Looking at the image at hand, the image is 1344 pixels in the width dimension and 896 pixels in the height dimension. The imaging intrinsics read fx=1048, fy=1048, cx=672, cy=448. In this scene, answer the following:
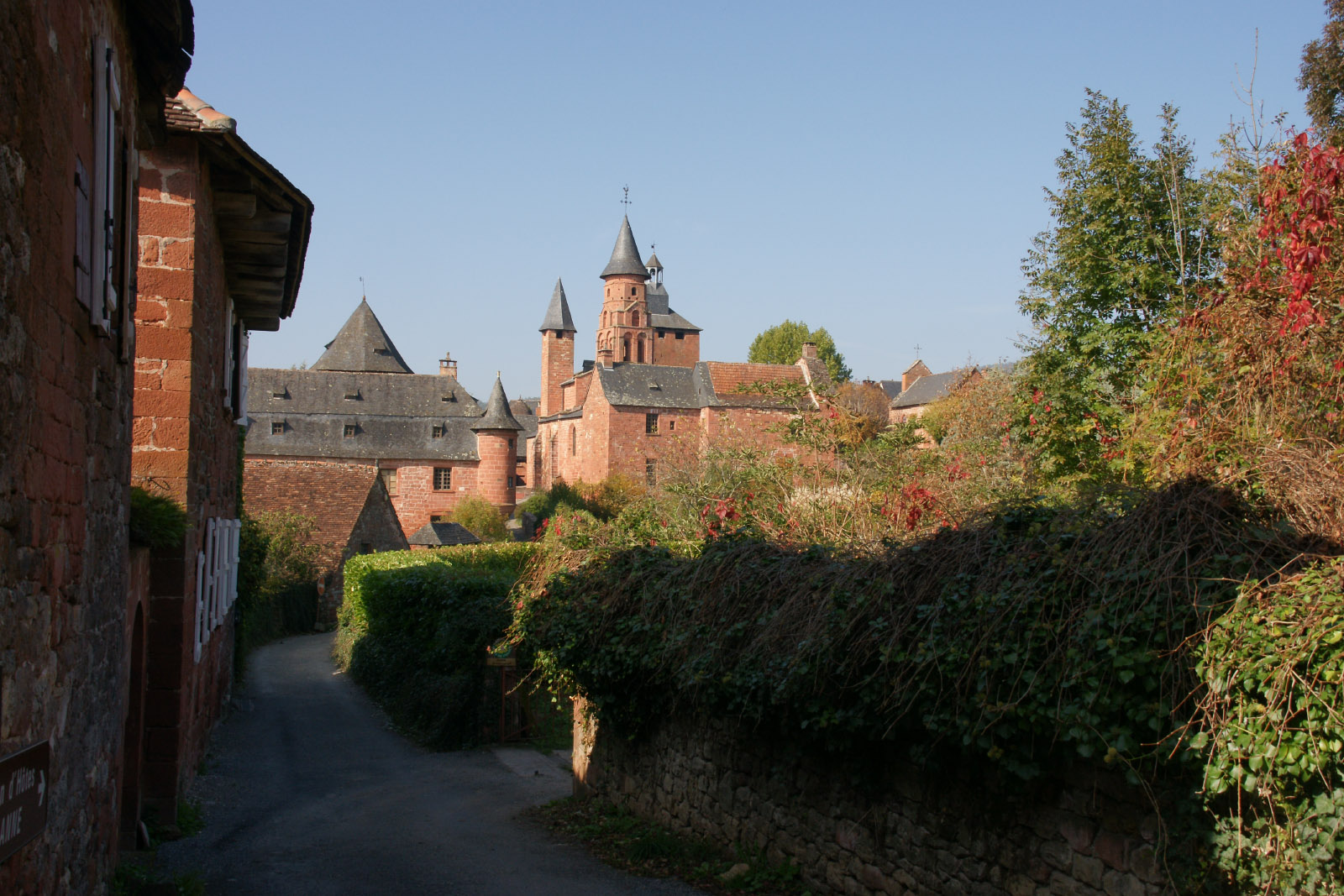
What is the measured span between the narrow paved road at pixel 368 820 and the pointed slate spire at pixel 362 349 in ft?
161

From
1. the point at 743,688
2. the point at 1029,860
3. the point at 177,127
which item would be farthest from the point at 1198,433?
the point at 177,127

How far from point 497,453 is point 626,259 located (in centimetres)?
3598

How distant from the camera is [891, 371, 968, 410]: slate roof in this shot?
249ft

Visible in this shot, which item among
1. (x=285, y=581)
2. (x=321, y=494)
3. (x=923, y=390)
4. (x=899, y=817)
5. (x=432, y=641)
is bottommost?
(x=899, y=817)

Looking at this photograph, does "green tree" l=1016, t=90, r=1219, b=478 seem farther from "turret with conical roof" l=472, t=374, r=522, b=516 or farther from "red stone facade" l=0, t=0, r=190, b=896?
"turret with conical roof" l=472, t=374, r=522, b=516

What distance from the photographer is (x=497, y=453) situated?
56.3 meters

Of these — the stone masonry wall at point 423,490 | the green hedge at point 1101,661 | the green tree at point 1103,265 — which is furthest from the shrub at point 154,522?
the stone masonry wall at point 423,490

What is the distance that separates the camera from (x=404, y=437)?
188 feet

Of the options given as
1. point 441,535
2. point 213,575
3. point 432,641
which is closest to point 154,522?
point 213,575

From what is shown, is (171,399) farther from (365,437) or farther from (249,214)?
(365,437)

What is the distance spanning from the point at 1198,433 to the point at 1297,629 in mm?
1959

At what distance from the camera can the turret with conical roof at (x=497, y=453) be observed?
5606cm

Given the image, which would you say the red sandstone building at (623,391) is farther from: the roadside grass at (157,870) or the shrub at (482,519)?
the roadside grass at (157,870)

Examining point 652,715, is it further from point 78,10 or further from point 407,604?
point 407,604
